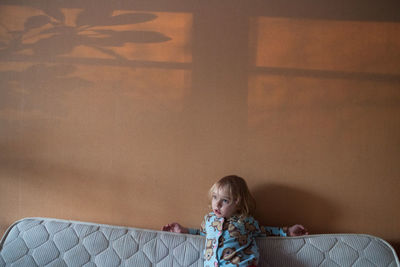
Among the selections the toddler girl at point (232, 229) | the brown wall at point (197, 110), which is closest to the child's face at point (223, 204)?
the toddler girl at point (232, 229)

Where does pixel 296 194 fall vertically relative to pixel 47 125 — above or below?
below

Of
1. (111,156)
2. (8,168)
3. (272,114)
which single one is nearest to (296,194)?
(272,114)

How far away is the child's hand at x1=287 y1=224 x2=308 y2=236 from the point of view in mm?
1617

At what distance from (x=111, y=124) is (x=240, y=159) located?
2.70 ft

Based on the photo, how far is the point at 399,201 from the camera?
1677mm

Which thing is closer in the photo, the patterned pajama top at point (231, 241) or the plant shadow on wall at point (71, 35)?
the patterned pajama top at point (231, 241)

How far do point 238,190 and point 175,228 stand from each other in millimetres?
444

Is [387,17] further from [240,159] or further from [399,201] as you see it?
[240,159]

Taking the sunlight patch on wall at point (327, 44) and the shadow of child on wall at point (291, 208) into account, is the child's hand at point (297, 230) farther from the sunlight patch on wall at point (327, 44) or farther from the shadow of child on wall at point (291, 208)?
the sunlight patch on wall at point (327, 44)

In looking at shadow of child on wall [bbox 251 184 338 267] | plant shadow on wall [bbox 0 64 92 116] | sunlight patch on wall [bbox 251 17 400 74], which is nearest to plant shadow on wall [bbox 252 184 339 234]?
shadow of child on wall [bbox 251 184 338 267]

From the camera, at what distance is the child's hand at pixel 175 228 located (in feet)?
5.38

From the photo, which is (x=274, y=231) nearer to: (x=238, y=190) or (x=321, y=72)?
(x=238, y=190)

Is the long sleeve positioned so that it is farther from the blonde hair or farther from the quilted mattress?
the blonde hair

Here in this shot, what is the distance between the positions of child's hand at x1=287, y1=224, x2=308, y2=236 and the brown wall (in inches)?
3.1
